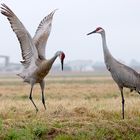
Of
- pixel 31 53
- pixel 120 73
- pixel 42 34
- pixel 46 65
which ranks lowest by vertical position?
pixel 120 73

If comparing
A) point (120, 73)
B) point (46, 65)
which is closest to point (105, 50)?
point (120, 73)

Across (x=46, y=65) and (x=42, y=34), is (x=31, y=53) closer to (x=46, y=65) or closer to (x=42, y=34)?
(x=46, y=65)

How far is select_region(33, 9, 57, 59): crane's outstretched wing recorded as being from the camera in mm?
14237

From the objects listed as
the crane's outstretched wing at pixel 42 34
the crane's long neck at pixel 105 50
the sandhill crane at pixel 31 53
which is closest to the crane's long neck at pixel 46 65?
the sandhill crane at pixel 31 53

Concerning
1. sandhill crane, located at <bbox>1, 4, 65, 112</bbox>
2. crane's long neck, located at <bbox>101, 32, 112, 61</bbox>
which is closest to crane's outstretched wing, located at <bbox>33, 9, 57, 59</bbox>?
sandhill crane, located at <bbox>1, 4, 65, 112</bbox>

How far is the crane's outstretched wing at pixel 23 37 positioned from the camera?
1318 cm

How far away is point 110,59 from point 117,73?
367mm

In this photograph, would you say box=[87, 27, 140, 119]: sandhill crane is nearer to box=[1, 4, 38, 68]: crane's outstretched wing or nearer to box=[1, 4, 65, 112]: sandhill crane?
box=[1, 4, 65, 112]: sandhill crane

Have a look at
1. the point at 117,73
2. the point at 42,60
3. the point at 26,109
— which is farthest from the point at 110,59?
the point at 26,109

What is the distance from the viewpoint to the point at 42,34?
48.7 feet

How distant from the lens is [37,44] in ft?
47.2

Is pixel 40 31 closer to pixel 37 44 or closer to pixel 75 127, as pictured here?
pixel 37 44

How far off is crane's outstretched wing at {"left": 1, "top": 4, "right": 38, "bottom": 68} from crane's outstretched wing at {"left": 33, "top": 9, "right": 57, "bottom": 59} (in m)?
0.30

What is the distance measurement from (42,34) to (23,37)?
146cm
